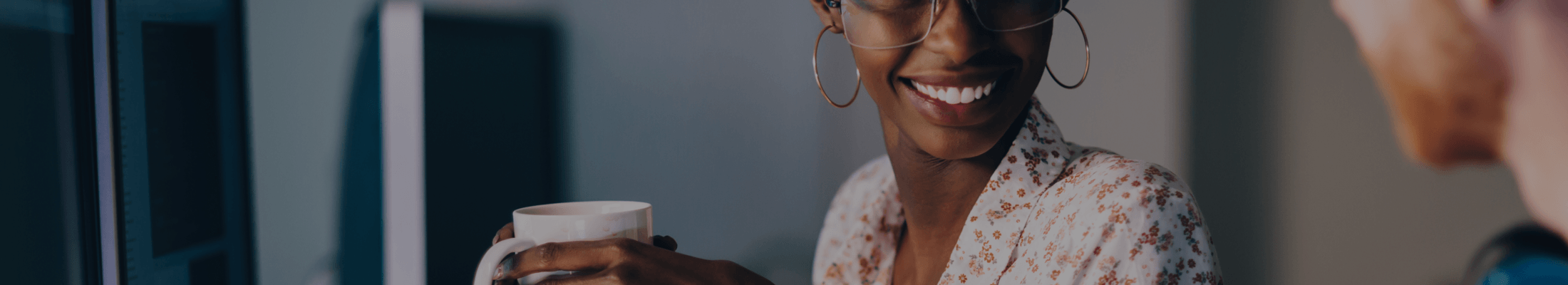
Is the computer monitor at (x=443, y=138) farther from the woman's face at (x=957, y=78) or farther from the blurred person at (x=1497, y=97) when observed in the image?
the blurred person at (x=1497, y=97)

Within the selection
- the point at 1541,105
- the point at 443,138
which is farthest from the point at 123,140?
the point at 1541,105

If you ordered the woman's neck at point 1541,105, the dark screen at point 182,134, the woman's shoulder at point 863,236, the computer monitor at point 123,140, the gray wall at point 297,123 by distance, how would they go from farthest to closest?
the woman's shoulder at point 863,236 → the gray wall at point 297,123 → the dark screen at point 182,134 → the computer monitor at point 123,140 → the woman's neck at point 1541,105

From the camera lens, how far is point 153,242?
0.61 meters

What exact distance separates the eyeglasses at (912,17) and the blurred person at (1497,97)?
0.24 m

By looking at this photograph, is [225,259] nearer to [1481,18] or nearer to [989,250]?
[989,250]

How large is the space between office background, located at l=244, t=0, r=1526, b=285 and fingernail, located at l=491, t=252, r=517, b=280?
0.51 m

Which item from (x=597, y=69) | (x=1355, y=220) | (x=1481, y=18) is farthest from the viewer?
(x=597, y=69)

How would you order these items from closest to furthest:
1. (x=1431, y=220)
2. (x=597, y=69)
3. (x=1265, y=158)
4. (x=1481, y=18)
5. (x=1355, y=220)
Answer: (x=1481, y=18), (x=1431, y=220), (x=1355, y=220), (x=1265, y=158), (x=597, y=69)

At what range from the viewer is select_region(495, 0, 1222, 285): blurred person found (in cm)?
51

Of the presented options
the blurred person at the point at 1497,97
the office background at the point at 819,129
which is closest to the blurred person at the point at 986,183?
the blurred person at the point at 1497,97

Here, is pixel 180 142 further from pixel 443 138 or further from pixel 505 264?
pixel 505 264

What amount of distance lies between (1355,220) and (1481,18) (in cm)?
46

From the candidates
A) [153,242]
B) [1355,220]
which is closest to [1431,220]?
[1355,220]

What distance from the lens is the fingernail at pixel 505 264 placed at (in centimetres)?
39
